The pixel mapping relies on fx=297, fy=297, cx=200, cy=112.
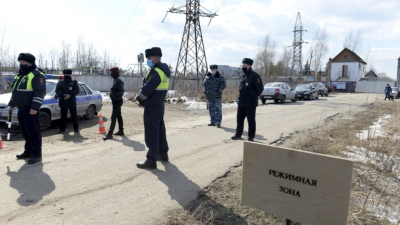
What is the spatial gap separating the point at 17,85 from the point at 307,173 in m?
5.22

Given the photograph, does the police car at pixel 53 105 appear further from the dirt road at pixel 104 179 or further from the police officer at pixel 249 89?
the police officer at pixel 249 89

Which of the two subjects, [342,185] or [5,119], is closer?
[342,185]

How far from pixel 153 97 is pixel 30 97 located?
2340 mm

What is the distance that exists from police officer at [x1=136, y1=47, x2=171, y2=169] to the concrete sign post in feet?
8.08

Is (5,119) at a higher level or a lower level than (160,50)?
lower

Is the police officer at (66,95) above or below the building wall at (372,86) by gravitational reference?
below

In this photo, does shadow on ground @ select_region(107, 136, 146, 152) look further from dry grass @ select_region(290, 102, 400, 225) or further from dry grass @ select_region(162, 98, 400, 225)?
dry grass @ select_region(290, 102, 400, 225)

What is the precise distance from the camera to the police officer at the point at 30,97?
532 cm

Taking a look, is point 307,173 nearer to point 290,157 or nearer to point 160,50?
point 290,157

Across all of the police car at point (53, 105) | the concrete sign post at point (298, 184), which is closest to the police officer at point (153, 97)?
the concrete sign post at point (298, 184)

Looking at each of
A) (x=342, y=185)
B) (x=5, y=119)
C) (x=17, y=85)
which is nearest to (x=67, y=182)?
(x=17, y=85)

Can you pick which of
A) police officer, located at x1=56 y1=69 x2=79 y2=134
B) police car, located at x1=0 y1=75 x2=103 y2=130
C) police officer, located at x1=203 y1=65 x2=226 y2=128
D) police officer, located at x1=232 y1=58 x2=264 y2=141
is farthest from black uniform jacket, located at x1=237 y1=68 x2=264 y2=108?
police car, located at x1=0 y1=75 x2=103 y2=130

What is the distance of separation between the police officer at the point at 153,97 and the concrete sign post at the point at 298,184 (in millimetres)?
2464

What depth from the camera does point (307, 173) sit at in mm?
2449
